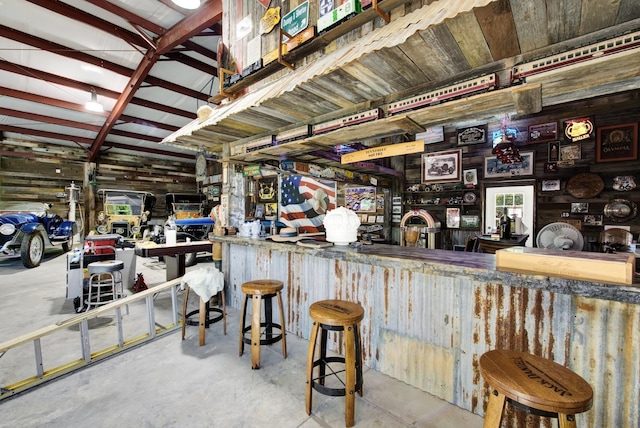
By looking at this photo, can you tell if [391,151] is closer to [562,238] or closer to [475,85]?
[475,85]

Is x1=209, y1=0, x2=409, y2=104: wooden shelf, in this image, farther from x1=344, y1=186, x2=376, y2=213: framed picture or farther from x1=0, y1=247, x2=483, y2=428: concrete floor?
x1=344, y1=186, x2=376, y2=213: framed picture

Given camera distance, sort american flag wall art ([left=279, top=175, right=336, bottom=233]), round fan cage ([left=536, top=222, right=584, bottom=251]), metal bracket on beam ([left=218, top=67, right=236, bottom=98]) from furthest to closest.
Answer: american flag wall art ([left=279, top=175, right=336, bottom=233]) → metal bracket on beam ([left=218, top=67, right=236, bottom=98]) → round fan cage ([left=536, top=222, right=584, bottom=251])

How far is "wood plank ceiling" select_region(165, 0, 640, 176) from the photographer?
155 cm

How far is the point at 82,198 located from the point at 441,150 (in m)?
14.9

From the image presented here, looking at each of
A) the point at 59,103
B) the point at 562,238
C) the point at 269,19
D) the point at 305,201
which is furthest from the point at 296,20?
the point at 59,103

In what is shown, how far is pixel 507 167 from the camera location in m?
6.50

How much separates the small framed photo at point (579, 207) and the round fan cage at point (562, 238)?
227cm

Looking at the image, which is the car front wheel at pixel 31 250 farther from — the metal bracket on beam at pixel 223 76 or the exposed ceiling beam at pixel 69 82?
the metal bracket on beam at pixel 223 76

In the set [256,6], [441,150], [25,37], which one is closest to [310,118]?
[256,6]

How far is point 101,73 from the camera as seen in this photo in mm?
7496

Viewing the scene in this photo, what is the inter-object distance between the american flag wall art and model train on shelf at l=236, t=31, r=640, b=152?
5.97 m

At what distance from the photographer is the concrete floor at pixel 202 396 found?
6.73 ft

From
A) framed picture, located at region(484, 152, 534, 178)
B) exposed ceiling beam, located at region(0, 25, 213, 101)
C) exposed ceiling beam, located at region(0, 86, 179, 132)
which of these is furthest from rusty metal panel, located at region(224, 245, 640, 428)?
exposed ceiling beam, located at region(0, 86, 179, 132)

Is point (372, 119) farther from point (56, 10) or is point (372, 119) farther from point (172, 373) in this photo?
point (56, 10)
